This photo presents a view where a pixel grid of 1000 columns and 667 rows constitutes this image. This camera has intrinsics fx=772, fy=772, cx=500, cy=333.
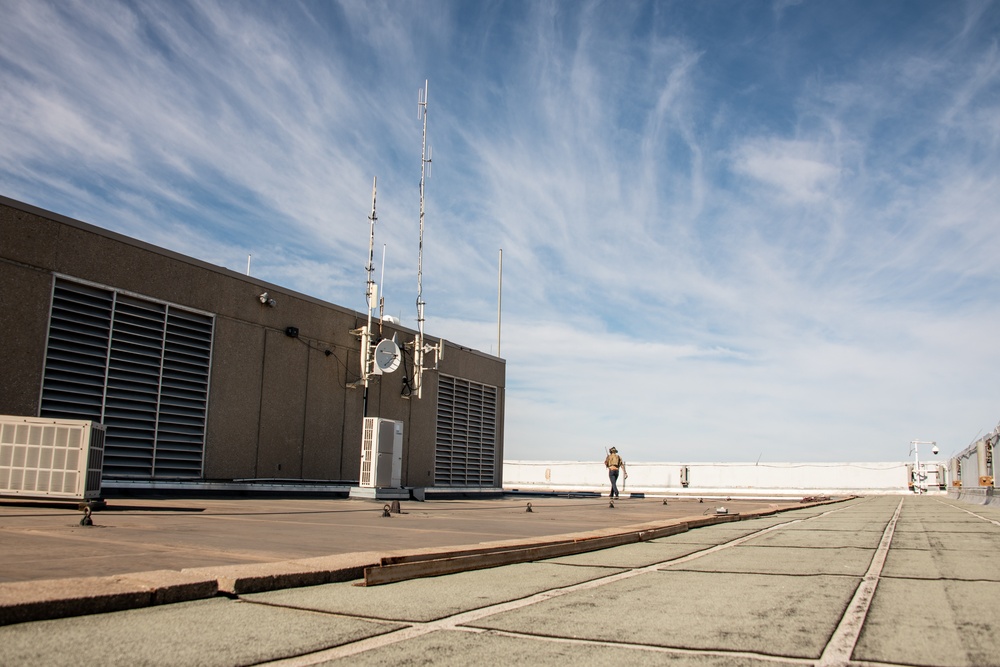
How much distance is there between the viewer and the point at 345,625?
151 inches

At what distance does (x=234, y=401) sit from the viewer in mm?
18500

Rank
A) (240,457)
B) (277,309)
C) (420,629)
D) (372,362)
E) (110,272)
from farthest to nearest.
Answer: (372,362) < (277,309) < (240,457) < (110,272) < (420,629)

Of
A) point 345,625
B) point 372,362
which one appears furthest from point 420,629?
point 372,362

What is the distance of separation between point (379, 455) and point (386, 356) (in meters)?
3.64

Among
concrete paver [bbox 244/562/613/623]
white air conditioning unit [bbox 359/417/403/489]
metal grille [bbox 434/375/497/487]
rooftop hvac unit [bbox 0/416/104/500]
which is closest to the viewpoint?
concrete paver [bbox 244/562/613/623]

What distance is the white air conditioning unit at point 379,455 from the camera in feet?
64.7

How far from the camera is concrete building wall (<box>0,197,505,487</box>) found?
14023mm

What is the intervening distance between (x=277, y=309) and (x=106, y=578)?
53.1 ft

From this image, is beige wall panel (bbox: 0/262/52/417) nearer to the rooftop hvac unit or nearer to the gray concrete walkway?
the rooftop hvac unit

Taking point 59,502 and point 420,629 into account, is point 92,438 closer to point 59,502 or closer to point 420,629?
point 59,502

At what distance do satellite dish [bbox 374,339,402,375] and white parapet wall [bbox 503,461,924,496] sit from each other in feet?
84.2

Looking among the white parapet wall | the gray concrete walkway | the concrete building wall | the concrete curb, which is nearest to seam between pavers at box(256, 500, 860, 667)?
the gray concrete walkway

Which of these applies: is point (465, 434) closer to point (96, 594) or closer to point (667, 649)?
point (96, 594)

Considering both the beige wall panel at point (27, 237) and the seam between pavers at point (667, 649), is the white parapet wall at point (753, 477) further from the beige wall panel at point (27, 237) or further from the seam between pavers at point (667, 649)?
the seam between pavers at point (667, 649)
